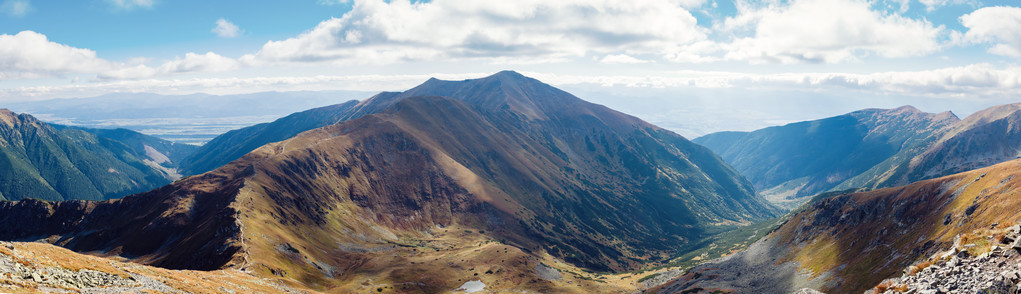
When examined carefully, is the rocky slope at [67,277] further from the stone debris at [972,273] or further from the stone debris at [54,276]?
the stone debris at [972,273]

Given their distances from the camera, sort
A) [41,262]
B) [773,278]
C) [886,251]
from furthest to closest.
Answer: [773,278]
[886,251]
[41,262]

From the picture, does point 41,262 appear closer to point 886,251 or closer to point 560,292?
point 560,292

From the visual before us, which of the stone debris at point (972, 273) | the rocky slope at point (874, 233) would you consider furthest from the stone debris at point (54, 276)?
the rocky slope at point (874, 233)

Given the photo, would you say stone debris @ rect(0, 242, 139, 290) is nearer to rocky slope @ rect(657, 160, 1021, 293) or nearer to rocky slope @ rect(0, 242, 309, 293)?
rocky slope @ rect(0, 242, 309, 293)

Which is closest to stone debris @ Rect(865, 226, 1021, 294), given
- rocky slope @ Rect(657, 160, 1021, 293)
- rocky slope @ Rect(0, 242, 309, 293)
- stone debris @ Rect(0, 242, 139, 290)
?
rocky slope @ Rect(0, 242, 309, 293)

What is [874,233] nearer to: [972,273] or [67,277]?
[972,273]

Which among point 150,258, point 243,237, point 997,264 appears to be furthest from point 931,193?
point 150,258

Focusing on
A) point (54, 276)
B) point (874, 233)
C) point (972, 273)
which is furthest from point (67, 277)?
point (874, 233)
